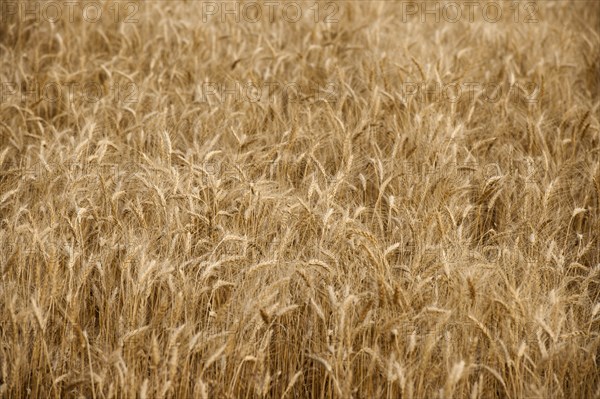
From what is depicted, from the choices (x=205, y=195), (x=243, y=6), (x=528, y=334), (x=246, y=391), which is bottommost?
(x=246, y=391)

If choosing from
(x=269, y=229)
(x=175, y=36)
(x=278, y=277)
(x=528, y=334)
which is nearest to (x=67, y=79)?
(x=175, y=36)

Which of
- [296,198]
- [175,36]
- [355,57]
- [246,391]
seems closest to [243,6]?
[175,36]

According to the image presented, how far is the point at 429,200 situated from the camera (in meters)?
2.75

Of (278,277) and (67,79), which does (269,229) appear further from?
(67,79)

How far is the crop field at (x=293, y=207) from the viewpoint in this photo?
6.59 ft

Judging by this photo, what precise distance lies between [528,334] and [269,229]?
1060mm

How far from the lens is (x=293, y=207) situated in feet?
8.29

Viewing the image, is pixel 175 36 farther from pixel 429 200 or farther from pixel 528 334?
pixel 528 334

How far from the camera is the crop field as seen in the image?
79.0 inches

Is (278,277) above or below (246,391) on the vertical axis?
above

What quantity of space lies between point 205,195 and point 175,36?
2.18m

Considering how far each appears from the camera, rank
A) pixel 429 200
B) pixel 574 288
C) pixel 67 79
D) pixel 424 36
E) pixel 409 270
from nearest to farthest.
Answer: pixel 409 270 < pixel 574 288 < pixel 429 200 < pixel 67 79 < pixel 424 36

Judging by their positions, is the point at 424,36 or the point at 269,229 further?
the point at 424,36

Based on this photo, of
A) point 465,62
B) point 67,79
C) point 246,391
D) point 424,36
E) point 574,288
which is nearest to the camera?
point 246,391
